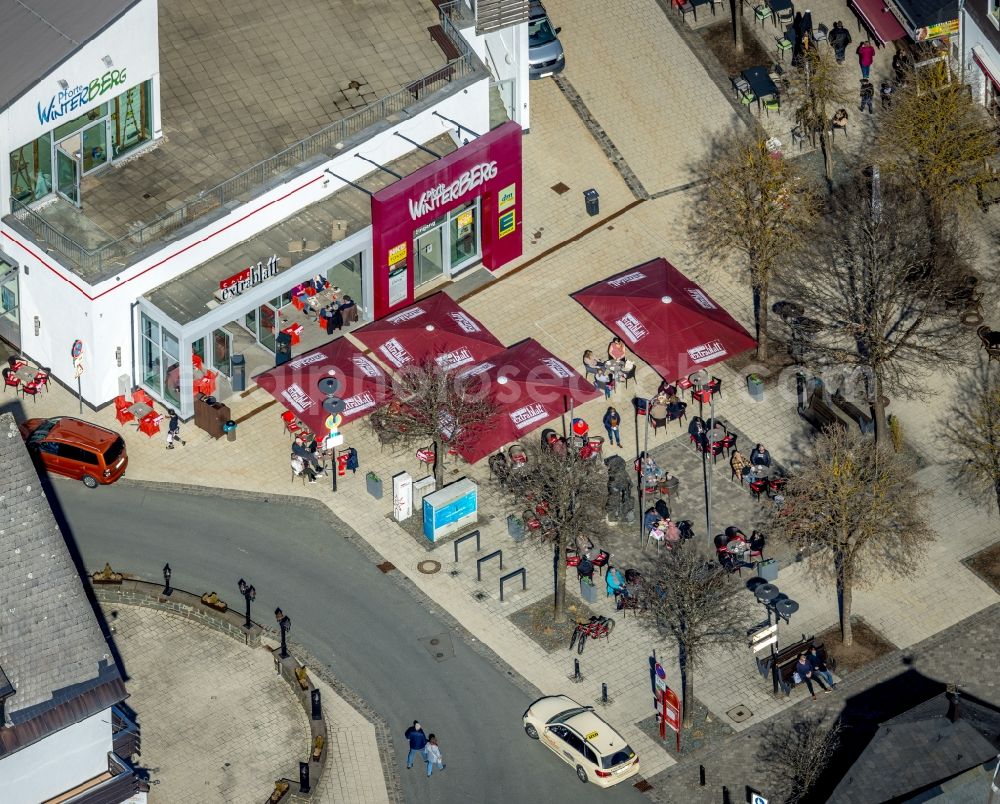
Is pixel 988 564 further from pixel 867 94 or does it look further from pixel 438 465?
pixel 867 94

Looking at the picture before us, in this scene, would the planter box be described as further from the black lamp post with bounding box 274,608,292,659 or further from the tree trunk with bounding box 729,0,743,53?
the tree trunk with bounding box 729,0,743,53

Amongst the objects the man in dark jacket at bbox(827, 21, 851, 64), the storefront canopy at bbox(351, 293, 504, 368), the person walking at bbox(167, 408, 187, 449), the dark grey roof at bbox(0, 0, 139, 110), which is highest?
the man in dark jacket at bbox(827, 21, 851, 64)

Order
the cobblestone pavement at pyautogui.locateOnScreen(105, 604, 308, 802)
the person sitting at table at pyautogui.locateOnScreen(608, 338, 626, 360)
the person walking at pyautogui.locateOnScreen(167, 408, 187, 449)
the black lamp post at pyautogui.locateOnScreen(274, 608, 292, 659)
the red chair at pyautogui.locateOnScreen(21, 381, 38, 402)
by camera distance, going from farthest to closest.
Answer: the person sitting at table at pyautogui.locateOnScreen(608, 338, 626, 360), the red chair at pyautogui.locateOnScreen(21, 381, 38, 402), the person walking at pyautogui.locateOnScreen(167, 408, 187, 449), the black lamp post at pyautogui.locateOnScreen(274, 608, 292, 659), the cobblestone pavement at pyautogui.locateOnScreen(105, 604, 308, 802)

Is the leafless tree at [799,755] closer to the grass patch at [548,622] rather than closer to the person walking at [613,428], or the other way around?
the grass patch at [548,622]

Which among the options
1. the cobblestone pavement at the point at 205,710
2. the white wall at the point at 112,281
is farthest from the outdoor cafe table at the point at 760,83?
the cobblestone pavement at the point at 205,710

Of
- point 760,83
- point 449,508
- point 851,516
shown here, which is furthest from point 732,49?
point 851,516

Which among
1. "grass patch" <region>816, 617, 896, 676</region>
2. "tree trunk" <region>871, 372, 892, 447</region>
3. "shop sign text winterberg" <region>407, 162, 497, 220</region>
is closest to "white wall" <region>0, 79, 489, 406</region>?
"shop sign text winterberg" <region>407, 162, 497, 220</region>
